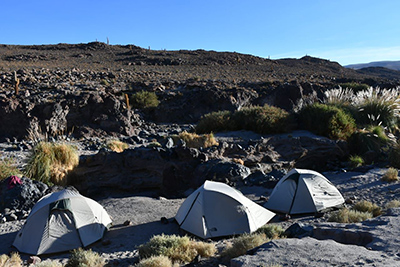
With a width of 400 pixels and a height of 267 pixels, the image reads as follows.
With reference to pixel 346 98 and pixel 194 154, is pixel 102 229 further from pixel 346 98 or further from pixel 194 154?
pixel 346 98

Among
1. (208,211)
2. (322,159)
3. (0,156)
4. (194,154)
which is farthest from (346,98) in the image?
(0,156)

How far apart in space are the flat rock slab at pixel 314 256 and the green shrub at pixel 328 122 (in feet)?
35.8

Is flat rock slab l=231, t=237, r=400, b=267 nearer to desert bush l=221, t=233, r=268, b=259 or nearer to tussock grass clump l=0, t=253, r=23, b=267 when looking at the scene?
desert bush l=221, t=233, r=268, b=259

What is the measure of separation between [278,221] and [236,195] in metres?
1.29

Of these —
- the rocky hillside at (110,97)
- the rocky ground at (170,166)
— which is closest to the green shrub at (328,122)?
the rocky ground at (170,166)

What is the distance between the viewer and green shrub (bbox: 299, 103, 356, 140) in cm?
1580

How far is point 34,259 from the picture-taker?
681 cm

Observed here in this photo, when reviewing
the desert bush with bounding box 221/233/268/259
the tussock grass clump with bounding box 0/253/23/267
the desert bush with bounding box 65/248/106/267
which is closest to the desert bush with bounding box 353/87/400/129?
the desert bush with bounding box 221/233/268/259

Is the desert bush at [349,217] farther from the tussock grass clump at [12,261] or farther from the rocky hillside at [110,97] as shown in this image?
the rocky hillside at [110,97]

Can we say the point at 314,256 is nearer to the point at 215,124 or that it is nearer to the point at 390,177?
the point at 390,177

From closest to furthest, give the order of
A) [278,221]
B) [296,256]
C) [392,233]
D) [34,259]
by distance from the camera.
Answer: [296,256] < [392,233] < [34,259] < [278,221]

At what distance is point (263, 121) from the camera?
659 inches

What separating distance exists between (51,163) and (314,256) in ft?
28.7

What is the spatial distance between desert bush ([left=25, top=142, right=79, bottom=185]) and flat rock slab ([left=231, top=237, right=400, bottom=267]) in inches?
302
